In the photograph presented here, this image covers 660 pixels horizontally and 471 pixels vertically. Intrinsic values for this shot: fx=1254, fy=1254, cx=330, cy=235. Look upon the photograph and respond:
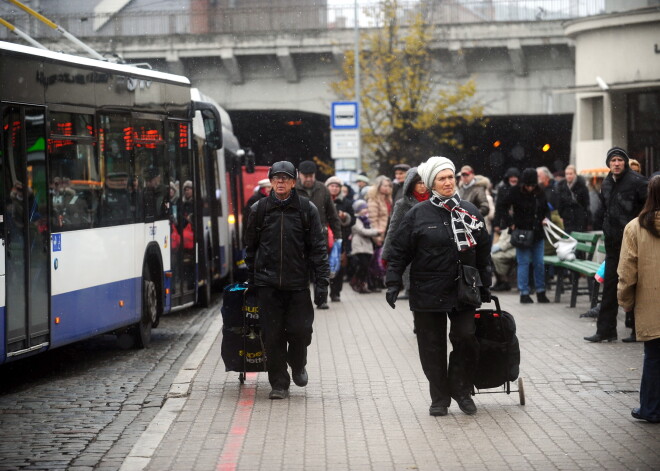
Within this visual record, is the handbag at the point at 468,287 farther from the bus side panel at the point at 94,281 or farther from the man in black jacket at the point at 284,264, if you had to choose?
the bus side panel at the point at 94,281

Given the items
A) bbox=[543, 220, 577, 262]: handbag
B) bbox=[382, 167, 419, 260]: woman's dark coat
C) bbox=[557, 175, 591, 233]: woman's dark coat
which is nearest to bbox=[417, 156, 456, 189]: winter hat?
bbox=[382, 167, 419, 260]: woman's dark coat

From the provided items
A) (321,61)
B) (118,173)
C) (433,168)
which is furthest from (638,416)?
(321,61)

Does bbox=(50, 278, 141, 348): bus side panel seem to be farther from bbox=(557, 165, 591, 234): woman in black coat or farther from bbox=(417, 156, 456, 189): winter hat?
bbox=(557, 165, 591, 234): woman in black coat

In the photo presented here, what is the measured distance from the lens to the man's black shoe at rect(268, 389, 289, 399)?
9367 millimetres

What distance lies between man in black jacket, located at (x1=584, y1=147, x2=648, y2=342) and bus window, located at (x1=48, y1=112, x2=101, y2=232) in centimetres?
485

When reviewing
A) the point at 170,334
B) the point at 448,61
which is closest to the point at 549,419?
the point at 170,334

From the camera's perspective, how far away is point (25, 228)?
10.0 metres

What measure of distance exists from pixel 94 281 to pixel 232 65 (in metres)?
23.5

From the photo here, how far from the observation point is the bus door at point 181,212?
46.9ft

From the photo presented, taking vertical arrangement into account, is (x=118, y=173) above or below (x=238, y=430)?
above

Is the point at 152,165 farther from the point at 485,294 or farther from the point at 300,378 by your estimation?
the point at 485,294

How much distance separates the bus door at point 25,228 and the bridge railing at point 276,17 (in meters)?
23.6

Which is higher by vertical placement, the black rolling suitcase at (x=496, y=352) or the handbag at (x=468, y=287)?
the handbag at (x=468, y=287)

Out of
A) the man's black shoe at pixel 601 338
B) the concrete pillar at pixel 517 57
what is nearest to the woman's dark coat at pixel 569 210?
the man's black shoe at pixel 601 338
